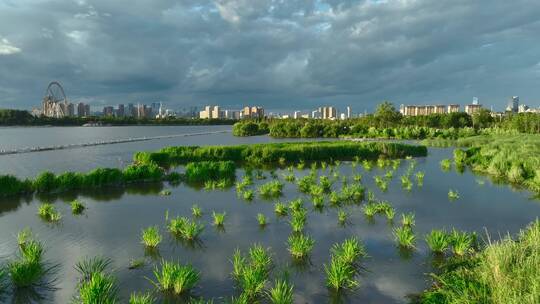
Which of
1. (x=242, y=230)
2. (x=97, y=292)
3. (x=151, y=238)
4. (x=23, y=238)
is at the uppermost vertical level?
(x=97, y=292)

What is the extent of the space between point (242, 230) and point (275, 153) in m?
23.6

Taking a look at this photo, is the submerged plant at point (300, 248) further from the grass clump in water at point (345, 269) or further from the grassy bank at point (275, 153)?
the grassy bank at point (275, 153)

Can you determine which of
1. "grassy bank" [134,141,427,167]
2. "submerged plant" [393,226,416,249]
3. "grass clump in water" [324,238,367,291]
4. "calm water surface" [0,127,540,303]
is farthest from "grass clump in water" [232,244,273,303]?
"grassy bank" [134,141,427,167]

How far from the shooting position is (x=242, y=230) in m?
14.0

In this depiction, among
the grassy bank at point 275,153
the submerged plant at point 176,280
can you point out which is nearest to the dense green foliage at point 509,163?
the grassy bank at point 275,153

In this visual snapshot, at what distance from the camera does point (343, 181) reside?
23.8 metres

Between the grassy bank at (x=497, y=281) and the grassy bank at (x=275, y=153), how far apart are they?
27.7m

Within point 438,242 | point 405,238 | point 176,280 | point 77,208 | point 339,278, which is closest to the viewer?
point 176,280

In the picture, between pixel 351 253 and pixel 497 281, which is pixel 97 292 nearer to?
pixel 351 253

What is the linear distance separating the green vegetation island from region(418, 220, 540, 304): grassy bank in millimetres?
23

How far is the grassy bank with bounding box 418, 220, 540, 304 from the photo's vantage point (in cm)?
655

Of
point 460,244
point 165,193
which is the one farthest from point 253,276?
point 165,193

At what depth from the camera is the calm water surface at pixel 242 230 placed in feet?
31.1

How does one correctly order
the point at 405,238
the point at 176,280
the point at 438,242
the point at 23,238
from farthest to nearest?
the point at 23,238 → the point at 405,238 → the point at 438,242 → the point at 176,280
